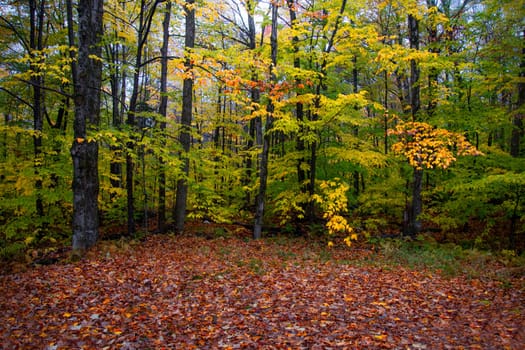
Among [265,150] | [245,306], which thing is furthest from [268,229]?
[245,306]

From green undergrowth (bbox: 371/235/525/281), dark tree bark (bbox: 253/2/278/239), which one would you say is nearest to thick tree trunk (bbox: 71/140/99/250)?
dark tree bark (bbox: 253/2/278/239)

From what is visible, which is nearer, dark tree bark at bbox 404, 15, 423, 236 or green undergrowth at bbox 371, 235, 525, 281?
green undergrowth at bbox 371, 235, 525, 281

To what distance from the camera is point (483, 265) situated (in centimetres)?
930

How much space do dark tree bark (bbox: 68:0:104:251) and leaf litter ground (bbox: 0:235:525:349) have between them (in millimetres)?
889

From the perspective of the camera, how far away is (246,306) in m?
6.18

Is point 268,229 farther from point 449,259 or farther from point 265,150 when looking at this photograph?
point 449,259

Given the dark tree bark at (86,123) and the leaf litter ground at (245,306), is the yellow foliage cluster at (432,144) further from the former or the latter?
the dark tree bark at (86,123)

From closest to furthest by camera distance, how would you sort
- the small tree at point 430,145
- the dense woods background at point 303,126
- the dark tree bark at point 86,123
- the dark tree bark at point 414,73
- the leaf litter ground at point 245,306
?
1. the leaf litter ground at point 245,306
2. the dark tree bark at point 86,123
3. the small tree at point 430,145
4. the dense woods background at point 303,126
5. the dark tree bark at point 414,73

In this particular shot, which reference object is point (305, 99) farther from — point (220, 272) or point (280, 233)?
point (220, 272)

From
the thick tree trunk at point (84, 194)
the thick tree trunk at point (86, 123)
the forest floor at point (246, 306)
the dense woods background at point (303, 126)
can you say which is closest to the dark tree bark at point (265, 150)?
the dense woods background at point (303, 126)

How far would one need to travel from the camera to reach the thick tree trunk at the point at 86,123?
830 cm

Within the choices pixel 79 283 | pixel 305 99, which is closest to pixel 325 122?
pixel 305 99

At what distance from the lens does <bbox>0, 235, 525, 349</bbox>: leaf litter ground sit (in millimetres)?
4930

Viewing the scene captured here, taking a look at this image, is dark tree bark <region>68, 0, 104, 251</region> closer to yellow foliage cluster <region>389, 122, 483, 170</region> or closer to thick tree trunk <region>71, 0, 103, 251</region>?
thick tree trunk <region>71, 0, 103, 251</region>
